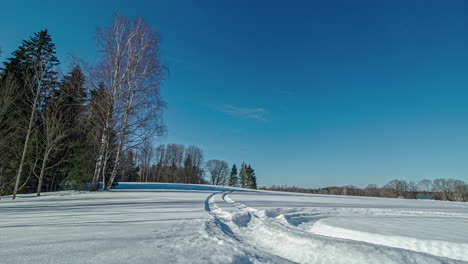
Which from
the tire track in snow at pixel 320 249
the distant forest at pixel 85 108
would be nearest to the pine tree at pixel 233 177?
the distant forest at pixel 85 108

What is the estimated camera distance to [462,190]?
24703 millimetres

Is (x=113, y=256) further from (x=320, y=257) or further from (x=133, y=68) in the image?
(x=133, y=68)

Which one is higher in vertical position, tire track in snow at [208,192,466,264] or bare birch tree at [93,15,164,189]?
A: bare birch tree at [93,15,164,189]

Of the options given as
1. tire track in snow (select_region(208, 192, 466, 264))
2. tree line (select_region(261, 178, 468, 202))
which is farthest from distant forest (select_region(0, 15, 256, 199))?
tree line (select_region(261, 178, 468, 202))

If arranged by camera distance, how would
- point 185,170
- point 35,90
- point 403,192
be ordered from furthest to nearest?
1. point 185,170
2. point 403,192
3. point 35,90

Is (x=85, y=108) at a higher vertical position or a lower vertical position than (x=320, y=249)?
higher

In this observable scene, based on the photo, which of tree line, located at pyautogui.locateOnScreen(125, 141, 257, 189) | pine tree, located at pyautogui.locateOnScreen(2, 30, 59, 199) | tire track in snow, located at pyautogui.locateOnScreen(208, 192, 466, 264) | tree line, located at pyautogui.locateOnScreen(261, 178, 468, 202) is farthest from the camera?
tree line, located at pyautogui.locateOnScreen(125, 141, 257, 189)

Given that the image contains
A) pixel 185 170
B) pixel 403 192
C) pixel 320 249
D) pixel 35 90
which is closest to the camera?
pixel 320 249

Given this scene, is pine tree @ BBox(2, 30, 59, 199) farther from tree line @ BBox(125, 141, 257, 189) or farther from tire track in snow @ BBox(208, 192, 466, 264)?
tree line @ BBox(125, 141, 257, 189)

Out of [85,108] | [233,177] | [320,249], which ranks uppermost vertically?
A: [85,108]

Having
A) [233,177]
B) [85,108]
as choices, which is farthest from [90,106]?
[233,177]

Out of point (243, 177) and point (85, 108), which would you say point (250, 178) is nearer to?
point (243, 177)

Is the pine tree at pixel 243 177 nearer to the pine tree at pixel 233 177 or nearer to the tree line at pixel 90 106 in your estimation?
the pine tree at pixel 233 177

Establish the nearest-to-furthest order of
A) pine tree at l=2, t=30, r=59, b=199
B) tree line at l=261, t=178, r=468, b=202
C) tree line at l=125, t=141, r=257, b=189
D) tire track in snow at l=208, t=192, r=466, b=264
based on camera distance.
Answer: tire track in snow at l=208, t=192, r=466, b=264 < pine tree at l=2, t=30, r=59, b=199 < tree line at l=261, t=178, r=468, b=202 < tree line at l=125, t=141, r=257, b=189
